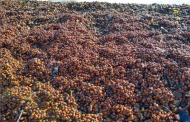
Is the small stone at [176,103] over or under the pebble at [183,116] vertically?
over

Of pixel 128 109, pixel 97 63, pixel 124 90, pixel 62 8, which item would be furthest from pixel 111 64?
pixel 62 8

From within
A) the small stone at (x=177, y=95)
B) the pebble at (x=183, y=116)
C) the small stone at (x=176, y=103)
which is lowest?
the pebble at (x=183, y=116)

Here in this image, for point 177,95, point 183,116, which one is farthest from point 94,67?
point 183,116

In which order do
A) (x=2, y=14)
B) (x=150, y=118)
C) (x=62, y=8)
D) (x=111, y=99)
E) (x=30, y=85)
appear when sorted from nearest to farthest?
1. (x=150, y=118)
2. (x=111, y=99)
3. (x=30, y=85)
4. (x=2, y=14)
5. (x=62, y=8)

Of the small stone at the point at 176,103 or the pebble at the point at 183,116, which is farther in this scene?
the small stone at the point at 176,103

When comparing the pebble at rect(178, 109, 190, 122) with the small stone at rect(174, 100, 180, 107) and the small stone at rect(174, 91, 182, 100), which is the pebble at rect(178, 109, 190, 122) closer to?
the small stone at rect(174, 100, 180, 107)

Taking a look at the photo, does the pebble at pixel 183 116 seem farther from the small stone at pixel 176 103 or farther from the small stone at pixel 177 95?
the small stone at pixel 177 95

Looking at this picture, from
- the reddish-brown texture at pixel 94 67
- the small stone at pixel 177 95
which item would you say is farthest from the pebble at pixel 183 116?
the small stone at pixel 177 95

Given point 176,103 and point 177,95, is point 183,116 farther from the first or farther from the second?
point 177,95

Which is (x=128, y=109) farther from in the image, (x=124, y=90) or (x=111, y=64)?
(x=111, y=64)
